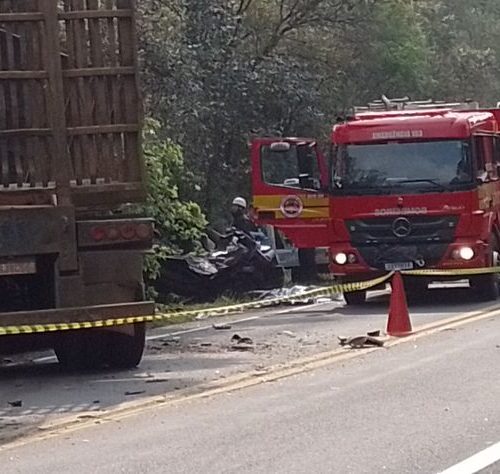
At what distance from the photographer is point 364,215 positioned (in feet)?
64.6

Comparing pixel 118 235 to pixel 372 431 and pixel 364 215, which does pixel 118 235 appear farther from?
pixel 364 215

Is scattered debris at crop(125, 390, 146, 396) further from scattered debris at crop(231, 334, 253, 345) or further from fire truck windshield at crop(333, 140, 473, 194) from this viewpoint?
fire truck windshield at crop(333, 140, 473, 194)

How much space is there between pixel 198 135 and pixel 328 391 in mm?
16481

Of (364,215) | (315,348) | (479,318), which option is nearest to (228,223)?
(364,215)

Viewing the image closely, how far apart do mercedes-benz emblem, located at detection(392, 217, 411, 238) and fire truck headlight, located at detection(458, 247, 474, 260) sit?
0.80 metres

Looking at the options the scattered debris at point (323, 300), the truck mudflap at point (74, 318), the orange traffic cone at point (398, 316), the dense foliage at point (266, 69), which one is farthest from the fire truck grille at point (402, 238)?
the truck mudflap at point (74, 318)

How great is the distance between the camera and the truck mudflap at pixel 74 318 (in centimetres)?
1162

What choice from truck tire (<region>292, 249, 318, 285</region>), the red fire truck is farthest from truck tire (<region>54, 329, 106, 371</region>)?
truck tire (<region>292, 249, 318, 285</region>)

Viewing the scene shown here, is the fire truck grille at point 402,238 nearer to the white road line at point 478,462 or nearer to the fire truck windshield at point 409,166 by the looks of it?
the fire truck windshield at point 409,166

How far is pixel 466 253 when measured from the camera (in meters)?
19.4

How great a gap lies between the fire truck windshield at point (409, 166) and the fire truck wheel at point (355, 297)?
1.57 m

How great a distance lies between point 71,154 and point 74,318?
1.46 metres

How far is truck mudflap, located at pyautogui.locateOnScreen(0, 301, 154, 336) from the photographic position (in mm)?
11617

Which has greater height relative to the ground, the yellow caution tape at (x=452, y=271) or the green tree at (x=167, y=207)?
the green tree at (x=167, y=207)
